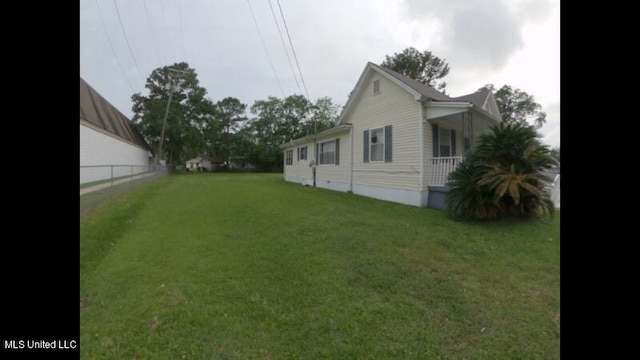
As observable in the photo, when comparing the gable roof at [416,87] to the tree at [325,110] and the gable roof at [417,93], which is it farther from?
the tree at [325,110]

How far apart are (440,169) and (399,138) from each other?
5.95 feet

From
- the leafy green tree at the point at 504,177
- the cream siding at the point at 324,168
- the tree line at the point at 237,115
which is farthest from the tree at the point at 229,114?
the leafy green tree at the point at 504,177

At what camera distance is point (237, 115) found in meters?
49.2

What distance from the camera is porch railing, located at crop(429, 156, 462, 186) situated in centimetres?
849

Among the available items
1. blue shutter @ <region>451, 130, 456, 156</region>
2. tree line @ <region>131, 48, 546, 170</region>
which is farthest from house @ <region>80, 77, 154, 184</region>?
blue shutter @ <region>451, 130, 456, 156</region>

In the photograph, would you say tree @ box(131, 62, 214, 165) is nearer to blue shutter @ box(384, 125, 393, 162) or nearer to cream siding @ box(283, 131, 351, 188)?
cream siding @ box(283, 131, 351, 188)

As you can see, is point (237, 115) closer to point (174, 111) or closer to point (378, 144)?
point (174, 111)

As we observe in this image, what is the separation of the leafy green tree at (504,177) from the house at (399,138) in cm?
140

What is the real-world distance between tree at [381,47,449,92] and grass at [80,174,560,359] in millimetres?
29333

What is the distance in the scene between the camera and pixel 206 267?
3912mm
